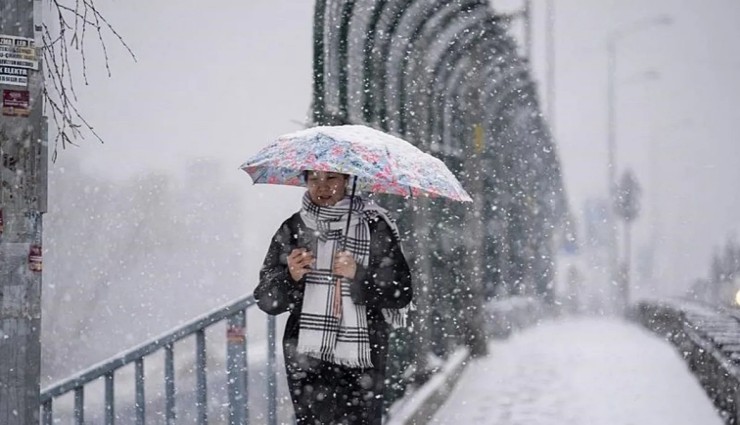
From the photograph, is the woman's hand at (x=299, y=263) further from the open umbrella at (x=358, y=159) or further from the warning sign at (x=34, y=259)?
A: the warning sign at (x=34, y=259)

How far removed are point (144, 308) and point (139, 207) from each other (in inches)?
431

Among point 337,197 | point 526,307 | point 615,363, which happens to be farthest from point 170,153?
point 337,197

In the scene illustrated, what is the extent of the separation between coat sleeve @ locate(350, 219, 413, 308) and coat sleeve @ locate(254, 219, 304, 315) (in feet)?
0.80

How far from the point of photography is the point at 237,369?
5242 mm

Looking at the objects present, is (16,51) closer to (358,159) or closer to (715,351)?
(358,159)

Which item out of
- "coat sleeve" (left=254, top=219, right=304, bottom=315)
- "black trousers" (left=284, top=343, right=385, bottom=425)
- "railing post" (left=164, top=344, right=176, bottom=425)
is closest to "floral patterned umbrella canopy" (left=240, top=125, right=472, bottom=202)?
"coat sleeve" (left=254, top=219, right=304, bottom=315)

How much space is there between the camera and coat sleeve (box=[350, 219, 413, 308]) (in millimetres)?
4281

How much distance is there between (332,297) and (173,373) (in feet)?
3.88

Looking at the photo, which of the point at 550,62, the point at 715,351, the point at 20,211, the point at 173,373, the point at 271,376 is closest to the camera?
Answer: the point at 20,211

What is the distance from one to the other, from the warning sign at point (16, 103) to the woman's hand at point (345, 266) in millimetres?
1287

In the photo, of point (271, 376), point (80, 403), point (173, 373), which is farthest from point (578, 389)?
point (80, 403)

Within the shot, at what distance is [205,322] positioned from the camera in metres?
5.06

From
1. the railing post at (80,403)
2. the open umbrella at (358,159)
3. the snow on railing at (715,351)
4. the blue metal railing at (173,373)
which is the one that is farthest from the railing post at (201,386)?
the snow on railing at (715,351)

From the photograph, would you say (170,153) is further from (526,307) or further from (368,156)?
(368,156)
